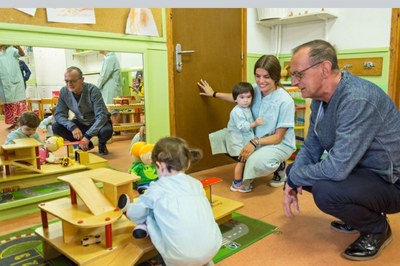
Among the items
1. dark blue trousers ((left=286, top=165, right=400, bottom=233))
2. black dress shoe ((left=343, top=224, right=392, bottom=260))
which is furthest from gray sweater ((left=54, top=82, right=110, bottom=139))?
black dress shoe ((left=343, top=224, right=392, bottom=260))

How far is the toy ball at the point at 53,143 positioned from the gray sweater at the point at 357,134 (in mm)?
1457

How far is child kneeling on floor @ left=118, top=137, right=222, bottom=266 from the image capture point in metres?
1.12

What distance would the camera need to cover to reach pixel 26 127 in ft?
6.48

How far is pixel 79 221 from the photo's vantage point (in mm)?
1228

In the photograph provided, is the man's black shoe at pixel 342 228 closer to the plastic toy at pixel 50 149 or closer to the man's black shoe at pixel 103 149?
the man's black shoe at pixel 103 149

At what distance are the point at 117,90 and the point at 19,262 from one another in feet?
4.12

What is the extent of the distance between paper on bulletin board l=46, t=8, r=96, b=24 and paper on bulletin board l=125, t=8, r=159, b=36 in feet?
0.84

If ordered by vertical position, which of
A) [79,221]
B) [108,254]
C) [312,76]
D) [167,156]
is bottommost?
[108,254]

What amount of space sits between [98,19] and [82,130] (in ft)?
2.39

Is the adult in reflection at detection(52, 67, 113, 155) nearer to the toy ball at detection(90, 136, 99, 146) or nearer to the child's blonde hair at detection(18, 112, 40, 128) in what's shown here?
the toy ball at detection(90, 136, 99, 146)

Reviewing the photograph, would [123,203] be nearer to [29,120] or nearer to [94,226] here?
[94,226]

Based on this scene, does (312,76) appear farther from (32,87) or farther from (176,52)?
(32,87)

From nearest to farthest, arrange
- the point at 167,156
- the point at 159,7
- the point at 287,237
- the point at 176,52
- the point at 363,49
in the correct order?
the point at 167,156, the point at 287,237, the point at 159,7, the point at 176,52, the point at 363,49

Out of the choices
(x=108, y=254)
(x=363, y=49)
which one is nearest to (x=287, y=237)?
(x=108, y=254)
